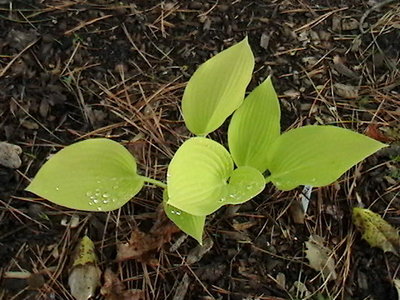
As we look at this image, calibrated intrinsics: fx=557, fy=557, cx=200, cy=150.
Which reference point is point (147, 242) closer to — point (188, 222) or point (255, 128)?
point (188, 222)

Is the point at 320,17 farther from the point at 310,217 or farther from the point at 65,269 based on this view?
the point at 65,269

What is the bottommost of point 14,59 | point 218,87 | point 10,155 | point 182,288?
point 182,288

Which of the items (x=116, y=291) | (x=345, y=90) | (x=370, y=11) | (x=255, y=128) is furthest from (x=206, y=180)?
(x=370, y=11)

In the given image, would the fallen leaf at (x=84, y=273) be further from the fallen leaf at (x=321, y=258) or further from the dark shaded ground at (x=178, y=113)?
the fallen leaf at (x=321, y=258)

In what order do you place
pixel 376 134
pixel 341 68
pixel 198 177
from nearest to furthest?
pixel 198 177 < pixel 376 134 < pixel 341 68

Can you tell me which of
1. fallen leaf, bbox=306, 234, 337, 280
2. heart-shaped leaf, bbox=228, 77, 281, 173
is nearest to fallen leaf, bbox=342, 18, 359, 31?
heart-shaped leaf, bbox=228, 77, 281, 173

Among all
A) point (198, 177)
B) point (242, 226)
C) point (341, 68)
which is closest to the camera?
point (198, 177)
